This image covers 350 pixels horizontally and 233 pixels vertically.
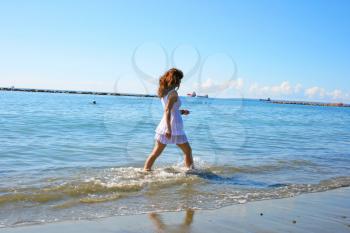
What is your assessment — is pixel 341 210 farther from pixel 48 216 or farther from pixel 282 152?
pixel 282 152

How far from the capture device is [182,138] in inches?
359

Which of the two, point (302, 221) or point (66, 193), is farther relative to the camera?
point (66, 193)

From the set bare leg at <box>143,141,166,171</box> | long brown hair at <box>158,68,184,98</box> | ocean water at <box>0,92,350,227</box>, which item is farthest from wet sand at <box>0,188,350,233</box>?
long brown hair at <box>158,68,184,98</box>

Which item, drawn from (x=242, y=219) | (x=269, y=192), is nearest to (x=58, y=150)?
(x=269, y=192)

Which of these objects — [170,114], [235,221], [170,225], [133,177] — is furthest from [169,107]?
[170,225]

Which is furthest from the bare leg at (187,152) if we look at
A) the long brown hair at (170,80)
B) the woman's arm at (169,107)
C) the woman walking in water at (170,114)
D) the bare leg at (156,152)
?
the long brown hair at (170,80)

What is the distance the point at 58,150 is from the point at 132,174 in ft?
13.9

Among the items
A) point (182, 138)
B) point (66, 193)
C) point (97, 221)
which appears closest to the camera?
point (97, 221)

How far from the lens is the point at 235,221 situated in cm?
566

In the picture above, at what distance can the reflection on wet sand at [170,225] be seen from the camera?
5117 mm

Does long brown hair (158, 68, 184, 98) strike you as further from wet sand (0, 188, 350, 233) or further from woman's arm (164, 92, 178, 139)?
wet sand (0, 188, 350, 233)

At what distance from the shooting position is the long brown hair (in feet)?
29.0

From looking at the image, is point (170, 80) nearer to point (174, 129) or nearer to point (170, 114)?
point (170, 114)

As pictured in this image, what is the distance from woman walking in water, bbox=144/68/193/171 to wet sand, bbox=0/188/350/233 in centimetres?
268
